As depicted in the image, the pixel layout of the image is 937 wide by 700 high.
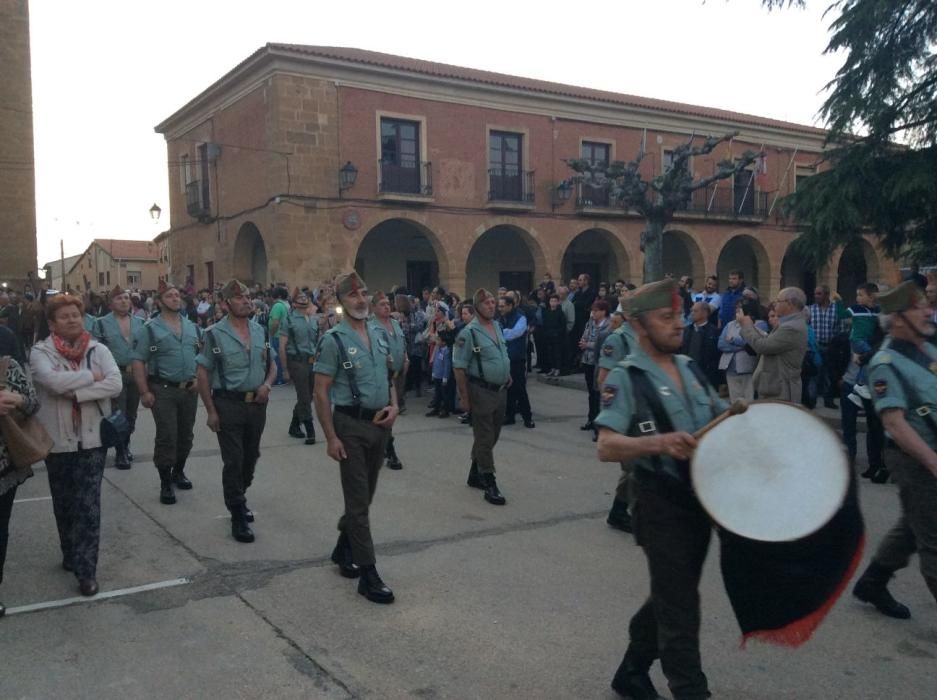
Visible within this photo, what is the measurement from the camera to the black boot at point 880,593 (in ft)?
14.8

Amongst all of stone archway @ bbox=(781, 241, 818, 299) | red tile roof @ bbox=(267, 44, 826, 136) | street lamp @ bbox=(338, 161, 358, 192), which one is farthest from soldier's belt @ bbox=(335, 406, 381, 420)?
stone archway @ bbox=(781, 241, 818, 299)

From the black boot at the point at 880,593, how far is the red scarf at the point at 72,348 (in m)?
4.78

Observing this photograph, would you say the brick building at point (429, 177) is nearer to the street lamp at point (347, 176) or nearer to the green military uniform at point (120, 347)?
the street lamp at point (347, 176)

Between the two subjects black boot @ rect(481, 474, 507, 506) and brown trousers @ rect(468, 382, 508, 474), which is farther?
brown trousers @ rect(468, 382, 508, 474)

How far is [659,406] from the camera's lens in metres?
3.21

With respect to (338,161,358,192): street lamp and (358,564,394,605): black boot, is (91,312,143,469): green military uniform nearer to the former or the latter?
(358,564,394,605): black boot

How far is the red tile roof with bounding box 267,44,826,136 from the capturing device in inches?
925

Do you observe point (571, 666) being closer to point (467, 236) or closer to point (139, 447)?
point (139, 447)

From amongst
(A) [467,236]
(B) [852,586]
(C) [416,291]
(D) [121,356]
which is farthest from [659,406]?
(C) [416,291]

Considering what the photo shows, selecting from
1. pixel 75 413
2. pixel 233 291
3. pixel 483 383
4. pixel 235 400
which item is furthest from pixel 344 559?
pixel 483 383

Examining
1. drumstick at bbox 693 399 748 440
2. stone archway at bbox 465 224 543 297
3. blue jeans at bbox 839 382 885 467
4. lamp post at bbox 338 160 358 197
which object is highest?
lamp post at bbox 338 160 358 197

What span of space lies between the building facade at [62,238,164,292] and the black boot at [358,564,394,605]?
6833cm

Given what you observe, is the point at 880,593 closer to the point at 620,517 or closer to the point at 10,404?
the point at 620,517

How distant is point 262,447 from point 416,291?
62.8ft
